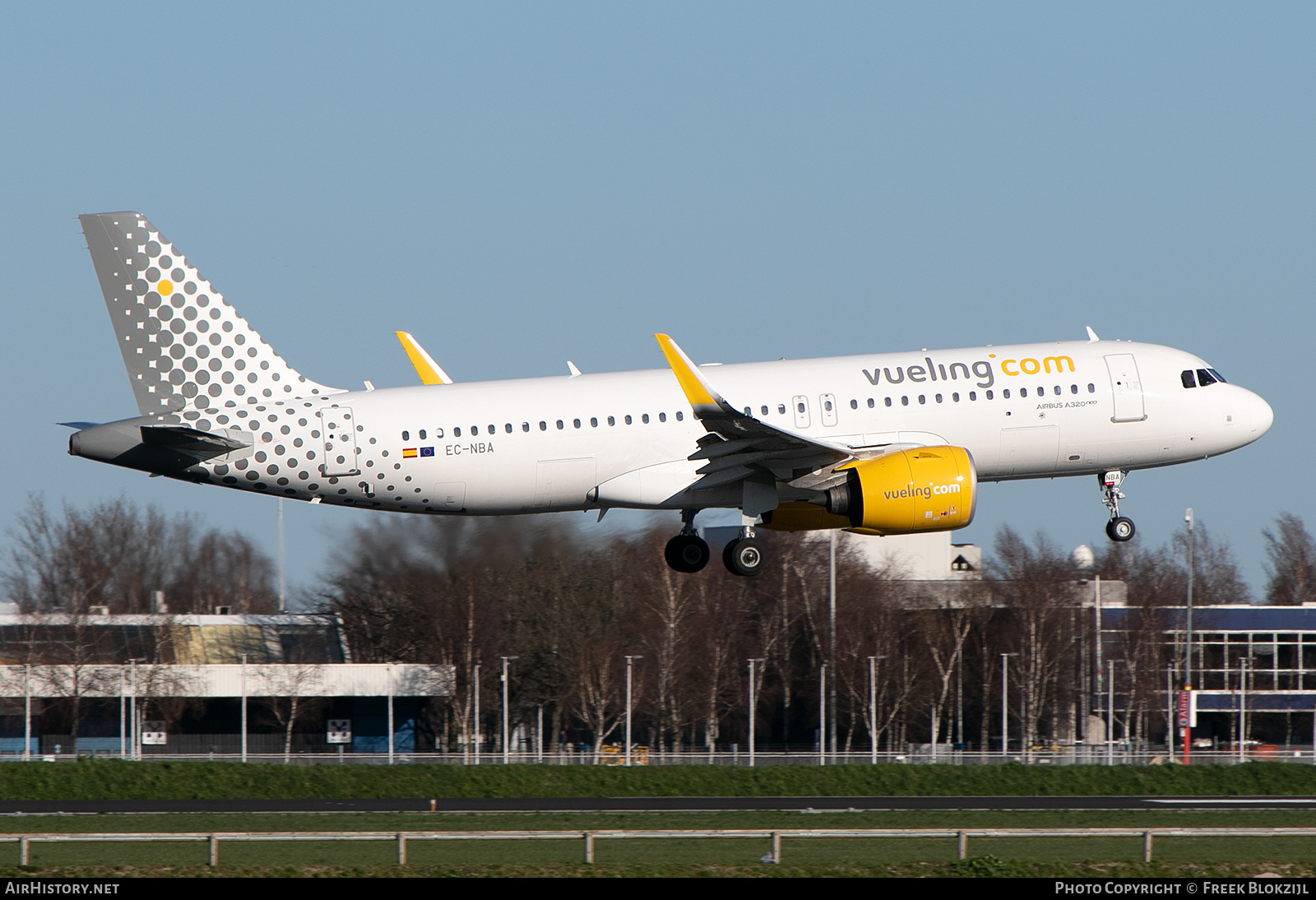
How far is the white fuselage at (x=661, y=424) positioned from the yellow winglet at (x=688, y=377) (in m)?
Result: 2.30

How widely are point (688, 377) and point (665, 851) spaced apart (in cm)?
1004

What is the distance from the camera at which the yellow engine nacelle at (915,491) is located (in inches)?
1357

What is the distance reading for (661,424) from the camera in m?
35.7

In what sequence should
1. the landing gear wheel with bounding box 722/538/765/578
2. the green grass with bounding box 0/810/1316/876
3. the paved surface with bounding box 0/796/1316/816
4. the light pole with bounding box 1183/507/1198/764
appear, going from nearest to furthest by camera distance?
the green grass with bounding box 0/810/1316/876, the landing gear wheel with bounding box 722/538/765/578, the paved surface with bounding box 0/796/1316/816, the light pole with bounding box 1183/507/1198/764

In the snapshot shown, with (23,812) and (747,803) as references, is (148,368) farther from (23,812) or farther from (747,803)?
(747,803)

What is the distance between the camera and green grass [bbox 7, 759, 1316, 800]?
4416 cm

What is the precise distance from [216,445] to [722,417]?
10.7 m

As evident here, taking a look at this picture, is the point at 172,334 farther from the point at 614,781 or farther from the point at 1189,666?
the point at 1189,666

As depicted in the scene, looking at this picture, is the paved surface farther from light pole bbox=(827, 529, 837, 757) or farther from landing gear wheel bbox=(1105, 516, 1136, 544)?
light pole bbox=(827, 529, 837, 757)

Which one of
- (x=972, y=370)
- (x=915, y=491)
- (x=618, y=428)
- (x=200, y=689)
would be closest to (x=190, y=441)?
(x=618, y=428)

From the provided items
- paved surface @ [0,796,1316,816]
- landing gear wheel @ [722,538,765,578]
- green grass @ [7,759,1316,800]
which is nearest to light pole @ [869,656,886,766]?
green grass @ [7,759,1316,800]

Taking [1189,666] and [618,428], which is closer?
[618,428]

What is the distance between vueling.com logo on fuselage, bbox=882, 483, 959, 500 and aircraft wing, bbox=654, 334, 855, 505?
1497mm
